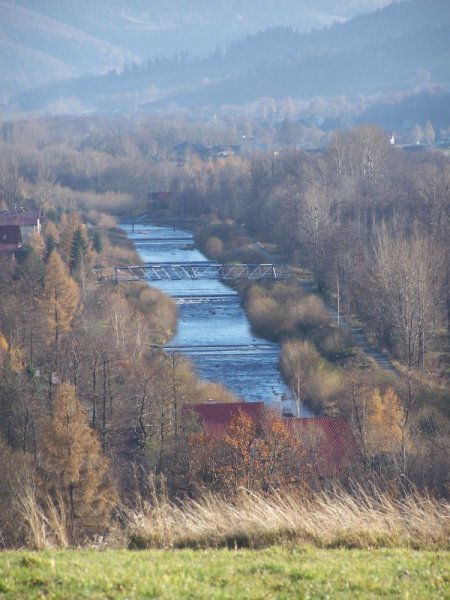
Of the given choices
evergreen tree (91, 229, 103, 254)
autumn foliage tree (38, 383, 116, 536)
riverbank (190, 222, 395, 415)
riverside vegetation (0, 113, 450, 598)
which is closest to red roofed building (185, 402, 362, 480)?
riverside vegetation (0, 113, 450, 598)

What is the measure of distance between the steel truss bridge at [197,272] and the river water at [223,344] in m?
0.45

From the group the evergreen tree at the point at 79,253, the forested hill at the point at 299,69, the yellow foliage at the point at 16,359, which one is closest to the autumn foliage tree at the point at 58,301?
the yellow foliage at the point at 16,359

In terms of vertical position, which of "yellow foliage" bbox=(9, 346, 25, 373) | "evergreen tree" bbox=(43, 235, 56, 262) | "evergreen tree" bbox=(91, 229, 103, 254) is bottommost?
"yellow foliage" bbox=(9, 346, 25, 373)

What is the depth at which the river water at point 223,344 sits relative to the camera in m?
16.2

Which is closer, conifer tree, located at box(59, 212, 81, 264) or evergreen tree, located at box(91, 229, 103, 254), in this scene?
conifer tree, located at box(59, 212, 81, 264)

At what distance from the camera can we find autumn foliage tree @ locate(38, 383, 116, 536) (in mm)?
8312

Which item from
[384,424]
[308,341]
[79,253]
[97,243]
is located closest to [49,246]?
[79,253]

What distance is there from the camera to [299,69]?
119 metres

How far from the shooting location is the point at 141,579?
398 cm

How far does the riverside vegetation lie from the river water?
39 cm

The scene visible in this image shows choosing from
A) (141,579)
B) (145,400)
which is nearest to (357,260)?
(145,400)

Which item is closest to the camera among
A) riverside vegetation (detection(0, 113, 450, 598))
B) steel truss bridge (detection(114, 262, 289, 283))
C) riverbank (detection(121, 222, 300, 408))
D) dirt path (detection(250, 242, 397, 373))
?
riverside vegetation (detection(0, 113, 450, 598))

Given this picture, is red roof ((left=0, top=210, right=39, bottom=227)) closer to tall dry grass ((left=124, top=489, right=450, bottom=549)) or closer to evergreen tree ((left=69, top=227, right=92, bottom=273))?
evergreen tree ((left=69, top=227, right=92, bottom=273))

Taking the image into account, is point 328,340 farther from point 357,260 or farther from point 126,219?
point 126,219
